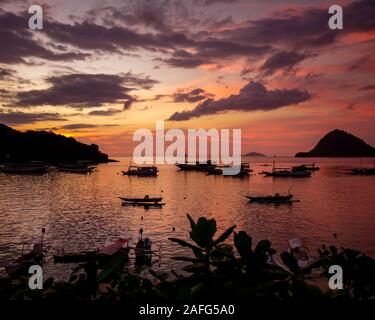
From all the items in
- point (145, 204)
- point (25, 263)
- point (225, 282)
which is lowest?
point (25, 263)

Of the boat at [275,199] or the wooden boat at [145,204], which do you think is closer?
the wooden boat at [145,204]

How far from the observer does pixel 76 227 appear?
167 ft

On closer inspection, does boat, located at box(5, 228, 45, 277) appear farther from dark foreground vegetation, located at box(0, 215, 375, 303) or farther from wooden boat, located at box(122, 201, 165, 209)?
wooden boat, located at box(122, 201, 165, 209)

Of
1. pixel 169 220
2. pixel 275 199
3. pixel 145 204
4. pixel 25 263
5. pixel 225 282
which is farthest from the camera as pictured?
pixel 275 199

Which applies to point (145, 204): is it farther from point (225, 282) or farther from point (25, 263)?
point (225, 282)

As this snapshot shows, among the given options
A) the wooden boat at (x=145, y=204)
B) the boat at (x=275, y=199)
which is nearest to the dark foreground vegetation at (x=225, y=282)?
the wooden boat at (x=145, y=204)

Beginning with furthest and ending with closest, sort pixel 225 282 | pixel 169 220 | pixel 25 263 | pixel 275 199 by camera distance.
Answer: pixel 275 199 → pixel 169 220 → pixel 25 263 → pixel 225 282

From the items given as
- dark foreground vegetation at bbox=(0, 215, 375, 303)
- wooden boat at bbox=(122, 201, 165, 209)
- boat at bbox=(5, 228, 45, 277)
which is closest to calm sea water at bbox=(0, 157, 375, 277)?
boat at bbox=(5, 228, 45, 277)

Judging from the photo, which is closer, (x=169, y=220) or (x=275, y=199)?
(x=169, y=220)

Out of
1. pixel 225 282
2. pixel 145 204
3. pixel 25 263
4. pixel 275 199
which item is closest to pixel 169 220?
pixel 145 204

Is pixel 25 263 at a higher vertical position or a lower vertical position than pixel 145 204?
lower

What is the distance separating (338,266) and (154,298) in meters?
2.40

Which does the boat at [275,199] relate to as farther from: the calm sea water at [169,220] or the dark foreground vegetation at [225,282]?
the dark foreground vegetation at [225,282]
